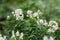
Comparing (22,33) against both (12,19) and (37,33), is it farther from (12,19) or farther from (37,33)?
(12,19)

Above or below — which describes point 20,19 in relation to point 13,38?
above

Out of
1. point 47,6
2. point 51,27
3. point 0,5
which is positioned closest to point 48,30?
point 51,27

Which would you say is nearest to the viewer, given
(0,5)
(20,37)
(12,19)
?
(20,37)

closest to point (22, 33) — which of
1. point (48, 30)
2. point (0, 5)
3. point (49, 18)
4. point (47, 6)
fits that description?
point (48, 30)

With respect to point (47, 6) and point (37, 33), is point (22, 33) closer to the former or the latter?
point (37, 33)

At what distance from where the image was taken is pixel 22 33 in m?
2.49

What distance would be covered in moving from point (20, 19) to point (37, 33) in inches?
9.0

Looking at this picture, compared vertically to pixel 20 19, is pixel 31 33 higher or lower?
lower

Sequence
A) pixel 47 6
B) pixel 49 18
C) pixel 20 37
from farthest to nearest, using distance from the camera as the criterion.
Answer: pixel 47 6, pixel 49 18, pixel 20 37

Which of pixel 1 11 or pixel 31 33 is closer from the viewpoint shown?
pixel 31 33

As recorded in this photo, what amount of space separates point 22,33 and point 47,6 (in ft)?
5.46

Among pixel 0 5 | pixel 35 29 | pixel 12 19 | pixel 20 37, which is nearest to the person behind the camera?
pixel 20 37

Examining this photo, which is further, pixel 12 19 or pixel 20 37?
pixel 12 19

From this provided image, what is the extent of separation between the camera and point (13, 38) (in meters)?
2.50
